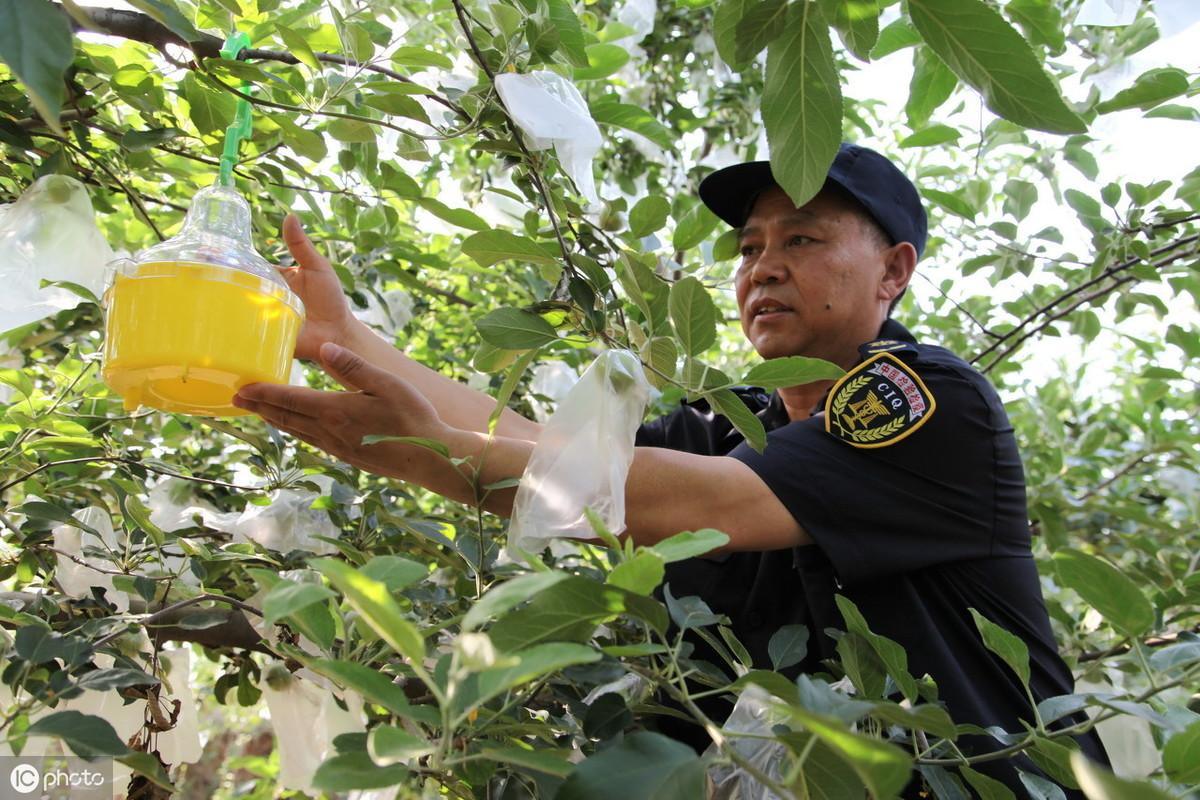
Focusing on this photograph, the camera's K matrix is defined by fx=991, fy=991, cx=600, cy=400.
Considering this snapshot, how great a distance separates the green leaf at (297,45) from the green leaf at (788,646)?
788 millimetres

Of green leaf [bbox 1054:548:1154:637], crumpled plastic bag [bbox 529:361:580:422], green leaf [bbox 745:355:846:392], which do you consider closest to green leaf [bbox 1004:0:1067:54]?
green leaf [bbox 745:355:846:392]

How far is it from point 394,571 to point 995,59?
486 mm

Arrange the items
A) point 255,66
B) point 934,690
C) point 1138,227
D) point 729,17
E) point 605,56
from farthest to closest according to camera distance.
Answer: point 1138,227
point 605,56
point 255,66
point 934,690
point 729,17

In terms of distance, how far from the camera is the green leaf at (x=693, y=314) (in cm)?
86

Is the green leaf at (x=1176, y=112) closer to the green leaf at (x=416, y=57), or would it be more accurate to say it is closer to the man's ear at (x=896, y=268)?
the man's ear at (x=896, y=268)

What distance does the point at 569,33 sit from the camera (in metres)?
1.04

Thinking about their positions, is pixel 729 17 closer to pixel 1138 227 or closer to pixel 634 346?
pixel 634 346

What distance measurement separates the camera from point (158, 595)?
1.14m

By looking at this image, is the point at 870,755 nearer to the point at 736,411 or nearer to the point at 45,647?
the point at 736,411

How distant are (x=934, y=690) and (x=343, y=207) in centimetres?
134

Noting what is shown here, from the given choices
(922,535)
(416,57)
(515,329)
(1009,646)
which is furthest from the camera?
→ (922,535)

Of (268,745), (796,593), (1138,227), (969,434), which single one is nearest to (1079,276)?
(1138,227)

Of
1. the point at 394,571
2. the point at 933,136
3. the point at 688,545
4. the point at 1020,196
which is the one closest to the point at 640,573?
the point at 688,545

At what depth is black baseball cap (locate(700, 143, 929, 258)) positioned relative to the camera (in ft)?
5.09
